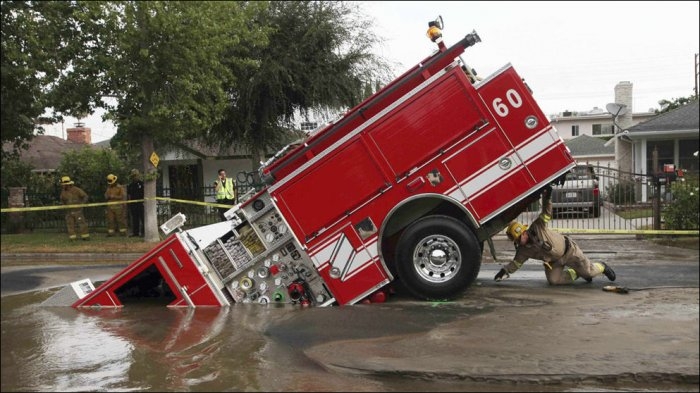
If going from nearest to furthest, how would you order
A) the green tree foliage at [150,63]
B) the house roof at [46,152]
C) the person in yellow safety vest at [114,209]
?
the green tree foliage at [150,63] → the person in yellow safety vest at [114,209] → the house roof at [46,152]

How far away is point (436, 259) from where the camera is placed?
716 cm

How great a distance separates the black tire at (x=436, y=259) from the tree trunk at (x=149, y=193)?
10.2 m

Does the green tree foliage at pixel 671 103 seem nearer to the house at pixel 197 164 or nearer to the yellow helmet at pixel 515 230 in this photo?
the house at pixel 197 164

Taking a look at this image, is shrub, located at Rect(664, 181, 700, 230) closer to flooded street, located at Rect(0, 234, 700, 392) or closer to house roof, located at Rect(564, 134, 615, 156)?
flooded street, located at Rect(0, 234, 700, 392)

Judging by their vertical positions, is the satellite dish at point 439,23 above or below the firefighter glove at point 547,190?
above

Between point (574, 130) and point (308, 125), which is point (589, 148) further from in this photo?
point (574, 130)

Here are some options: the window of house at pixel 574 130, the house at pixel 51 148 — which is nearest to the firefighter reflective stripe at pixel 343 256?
the house at pixel 51 148

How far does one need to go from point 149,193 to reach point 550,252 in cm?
1133

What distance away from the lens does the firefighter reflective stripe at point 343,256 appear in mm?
7117

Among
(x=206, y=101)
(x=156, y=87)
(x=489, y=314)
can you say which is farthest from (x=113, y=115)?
(x=489, y=314)

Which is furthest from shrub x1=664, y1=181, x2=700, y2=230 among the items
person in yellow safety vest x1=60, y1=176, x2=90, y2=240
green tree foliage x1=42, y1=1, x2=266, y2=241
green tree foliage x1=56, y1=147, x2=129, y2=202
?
green tree foliage x1=56, y1=147, x2=129, y2=202

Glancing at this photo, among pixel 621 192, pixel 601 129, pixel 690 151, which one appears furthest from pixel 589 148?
pixel 690 151

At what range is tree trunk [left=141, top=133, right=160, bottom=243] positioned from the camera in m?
15.9

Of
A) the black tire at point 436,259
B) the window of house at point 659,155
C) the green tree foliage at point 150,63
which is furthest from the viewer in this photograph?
the green tree foliage at point 150,63
